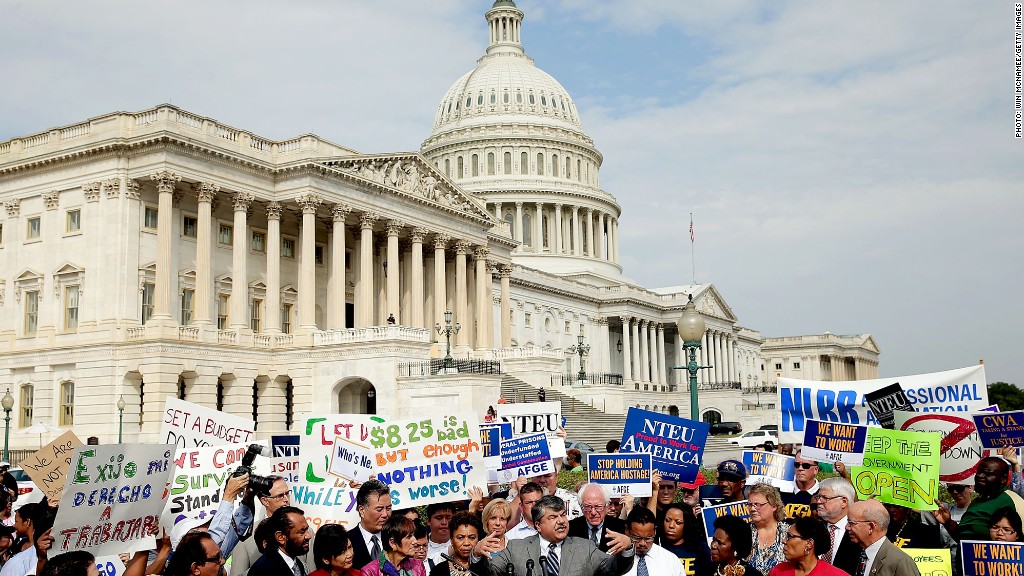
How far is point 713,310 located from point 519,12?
3987cm

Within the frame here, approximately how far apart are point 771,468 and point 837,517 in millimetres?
4401

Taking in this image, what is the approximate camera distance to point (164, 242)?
44.3 m

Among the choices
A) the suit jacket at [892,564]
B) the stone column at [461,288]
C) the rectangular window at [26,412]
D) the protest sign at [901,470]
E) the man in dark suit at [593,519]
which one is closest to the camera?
the suit jacket at [892,564]

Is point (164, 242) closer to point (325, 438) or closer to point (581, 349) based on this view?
point (325, 438)

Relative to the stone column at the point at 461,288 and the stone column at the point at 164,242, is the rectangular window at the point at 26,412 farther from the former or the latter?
the stone column at the point at 461,288

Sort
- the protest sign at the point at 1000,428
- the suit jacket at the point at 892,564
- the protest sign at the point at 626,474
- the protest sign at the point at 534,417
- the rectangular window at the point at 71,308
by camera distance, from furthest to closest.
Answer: the rectangular window at the point at 71,308 < the protest sign at the point at 534,417 < the protest sign at the point at 1000,428 < the protest sign at the point at 626,474 < the suit jacket at the point at 892,564

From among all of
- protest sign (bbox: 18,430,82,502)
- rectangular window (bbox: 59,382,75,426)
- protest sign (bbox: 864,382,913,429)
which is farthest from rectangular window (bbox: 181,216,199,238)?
protest sign (bbox: 864,382,913,429)

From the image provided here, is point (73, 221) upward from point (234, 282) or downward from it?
upward

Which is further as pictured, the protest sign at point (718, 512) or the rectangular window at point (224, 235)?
the rectangular window at point (224, 235)

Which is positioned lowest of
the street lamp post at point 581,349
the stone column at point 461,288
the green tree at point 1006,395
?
the green tree at point 1006,395

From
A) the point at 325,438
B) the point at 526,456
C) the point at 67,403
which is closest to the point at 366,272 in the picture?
the point at 67,403

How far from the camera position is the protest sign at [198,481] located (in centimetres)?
1234

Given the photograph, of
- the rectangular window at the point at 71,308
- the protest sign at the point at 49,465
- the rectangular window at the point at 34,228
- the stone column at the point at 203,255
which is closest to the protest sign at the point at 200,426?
the protest sign at the point at 49,465

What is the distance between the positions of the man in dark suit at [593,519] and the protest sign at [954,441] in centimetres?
643
